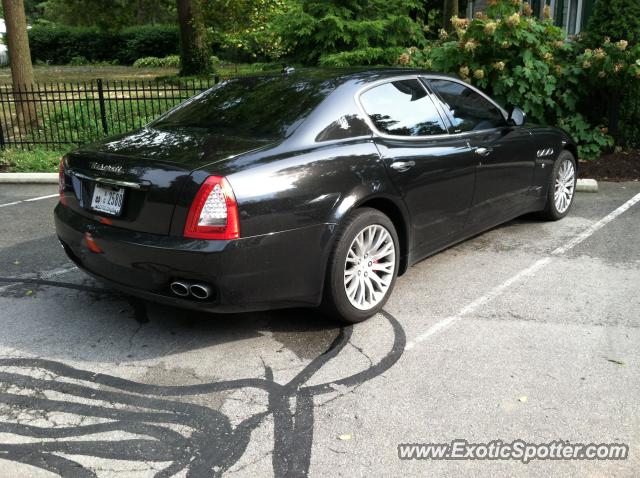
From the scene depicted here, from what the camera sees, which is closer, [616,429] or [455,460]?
[455,460]

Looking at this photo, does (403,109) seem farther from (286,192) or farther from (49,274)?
(49,274)

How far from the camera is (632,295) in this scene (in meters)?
4.72

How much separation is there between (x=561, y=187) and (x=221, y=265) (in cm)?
429

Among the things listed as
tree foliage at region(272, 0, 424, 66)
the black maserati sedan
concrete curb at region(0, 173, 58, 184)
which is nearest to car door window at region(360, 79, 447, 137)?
the black maserati sedan

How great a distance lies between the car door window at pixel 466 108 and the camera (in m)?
5.14

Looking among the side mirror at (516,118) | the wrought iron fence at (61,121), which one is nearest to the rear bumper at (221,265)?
the side mirror at (516,118)

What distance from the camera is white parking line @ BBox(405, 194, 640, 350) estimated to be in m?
4.15

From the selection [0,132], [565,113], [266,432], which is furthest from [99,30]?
[266,432]

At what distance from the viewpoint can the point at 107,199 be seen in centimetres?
391

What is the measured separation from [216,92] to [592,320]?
121 inches

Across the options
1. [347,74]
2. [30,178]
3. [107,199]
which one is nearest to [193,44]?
[30,178]

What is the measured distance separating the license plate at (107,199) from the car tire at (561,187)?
415cm

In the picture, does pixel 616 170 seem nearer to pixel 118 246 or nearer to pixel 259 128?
pixel 259 128

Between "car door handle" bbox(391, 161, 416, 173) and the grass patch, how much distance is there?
7150mm
